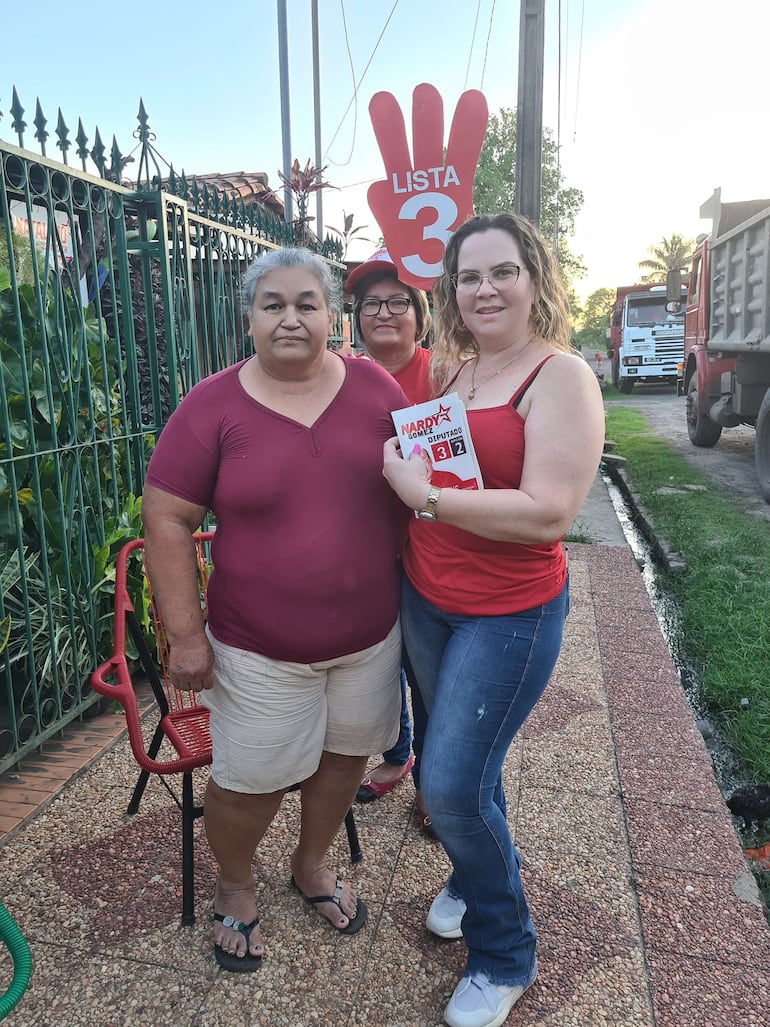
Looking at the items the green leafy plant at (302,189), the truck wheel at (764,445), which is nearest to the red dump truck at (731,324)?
the truck wheel at (764,445)

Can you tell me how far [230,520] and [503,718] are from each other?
79 centimetres

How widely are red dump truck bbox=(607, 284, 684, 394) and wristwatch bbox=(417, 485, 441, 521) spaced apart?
20273mm

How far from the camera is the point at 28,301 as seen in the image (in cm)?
310

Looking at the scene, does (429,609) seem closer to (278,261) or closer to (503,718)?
(503,718)

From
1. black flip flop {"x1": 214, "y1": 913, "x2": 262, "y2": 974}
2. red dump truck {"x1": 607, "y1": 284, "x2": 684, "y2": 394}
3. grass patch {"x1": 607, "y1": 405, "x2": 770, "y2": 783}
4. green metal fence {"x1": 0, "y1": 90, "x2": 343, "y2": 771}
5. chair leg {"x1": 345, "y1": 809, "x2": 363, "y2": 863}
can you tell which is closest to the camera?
black flip flop {"x1": 214, "y1": 913, "x2": 262, "y2": 974}

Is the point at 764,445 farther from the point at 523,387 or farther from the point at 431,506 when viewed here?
the point at 431,506

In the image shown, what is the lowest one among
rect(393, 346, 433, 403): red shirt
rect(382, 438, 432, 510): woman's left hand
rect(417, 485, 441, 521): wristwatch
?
rect(417, 485, 441, 521): wristwatch

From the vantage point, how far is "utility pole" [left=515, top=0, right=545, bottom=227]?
6.27m

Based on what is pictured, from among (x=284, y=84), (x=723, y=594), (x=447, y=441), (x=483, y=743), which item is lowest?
(x=723, y=594)

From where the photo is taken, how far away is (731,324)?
9.09 metres

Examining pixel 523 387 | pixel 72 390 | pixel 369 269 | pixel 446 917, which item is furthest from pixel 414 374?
pixel 446 917

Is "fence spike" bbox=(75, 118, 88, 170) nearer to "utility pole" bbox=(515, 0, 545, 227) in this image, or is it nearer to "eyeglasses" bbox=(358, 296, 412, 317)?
"eyeglasses" bbox=(358, 296, 412, 317)

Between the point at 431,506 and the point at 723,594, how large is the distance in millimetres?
4070

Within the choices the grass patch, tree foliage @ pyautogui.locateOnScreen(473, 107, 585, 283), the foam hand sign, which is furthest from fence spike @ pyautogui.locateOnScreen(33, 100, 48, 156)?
tree foliage @ pyautogui.locateOnScreen(473, 107, 585, 283)
